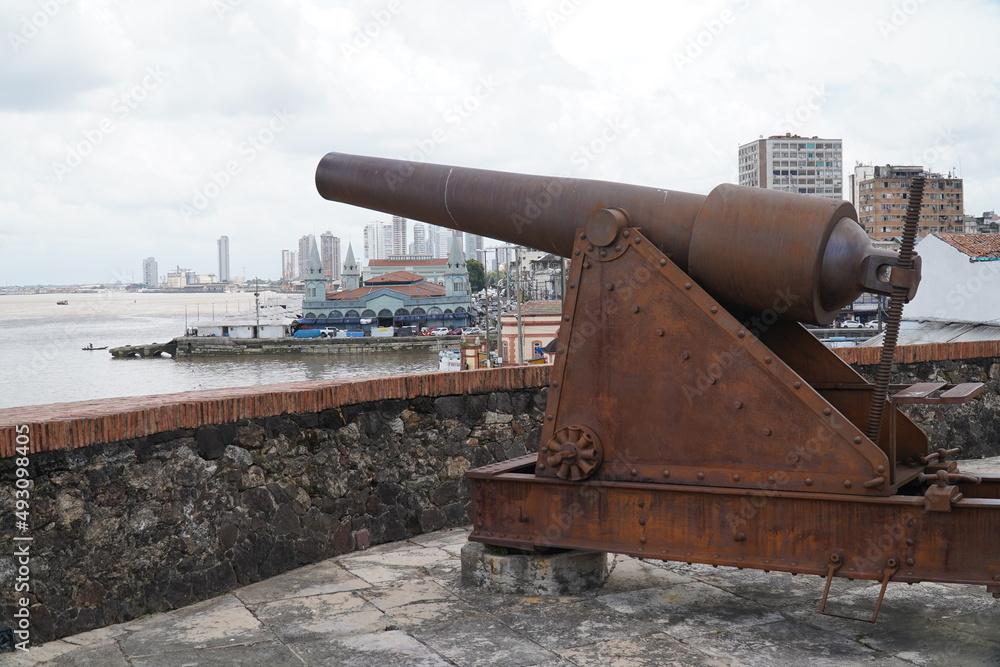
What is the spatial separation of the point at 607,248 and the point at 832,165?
444ft

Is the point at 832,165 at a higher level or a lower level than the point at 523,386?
higher

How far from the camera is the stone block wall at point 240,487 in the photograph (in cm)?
395

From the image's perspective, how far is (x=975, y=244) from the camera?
27266mm

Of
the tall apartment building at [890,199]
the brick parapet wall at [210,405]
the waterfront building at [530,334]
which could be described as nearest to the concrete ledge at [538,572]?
the brick parapet wall at [210,405]

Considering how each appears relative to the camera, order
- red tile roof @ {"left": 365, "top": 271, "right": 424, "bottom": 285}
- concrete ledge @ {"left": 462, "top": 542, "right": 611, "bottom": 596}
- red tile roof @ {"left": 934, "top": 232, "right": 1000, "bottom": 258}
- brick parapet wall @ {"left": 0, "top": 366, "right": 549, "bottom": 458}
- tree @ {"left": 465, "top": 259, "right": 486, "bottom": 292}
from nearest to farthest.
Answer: brick parapet wall @ {"left": 0, "top": 366, "right": 549, "bottom": 458} → concrete ledge @ {"left": 462, "top": 542, "right": 611, "bottom": 596} → red tile roof @ {"left": 934, "top": 232, "right": 1000, "bottom": 258} → red tile roof @ {"left": 365, "top": 271, "right": 424, "bottom": 285} → tree @ {"left": 465, "top": 259, "right": 486, "bottom": 292}

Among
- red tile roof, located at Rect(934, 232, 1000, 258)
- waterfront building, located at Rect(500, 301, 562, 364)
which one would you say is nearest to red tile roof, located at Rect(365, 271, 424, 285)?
waterfront building, located at Rect(500, 301, 562, 364)

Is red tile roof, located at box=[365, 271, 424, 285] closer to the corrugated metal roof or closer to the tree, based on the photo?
the tree

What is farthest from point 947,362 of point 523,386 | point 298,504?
point 298,504

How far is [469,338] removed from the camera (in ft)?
253

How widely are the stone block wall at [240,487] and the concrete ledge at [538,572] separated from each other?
45.2 inches

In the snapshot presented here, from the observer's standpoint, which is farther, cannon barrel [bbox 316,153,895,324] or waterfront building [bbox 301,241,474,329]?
waterfront building [bbox 301,241,474,329]

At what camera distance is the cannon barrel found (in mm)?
3668

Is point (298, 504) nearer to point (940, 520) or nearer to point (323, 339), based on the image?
point (940, 520)

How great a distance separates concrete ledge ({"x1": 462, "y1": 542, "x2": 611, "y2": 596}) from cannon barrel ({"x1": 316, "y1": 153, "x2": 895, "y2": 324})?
4.46ft
